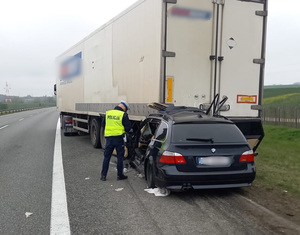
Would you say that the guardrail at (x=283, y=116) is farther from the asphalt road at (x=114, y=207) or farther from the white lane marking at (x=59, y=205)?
the white lane marking at (x=59, y=205)

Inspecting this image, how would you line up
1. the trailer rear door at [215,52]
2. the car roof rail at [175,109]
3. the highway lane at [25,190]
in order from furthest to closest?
the trailer rear door at [215,52] → the car roof rail at [175,109] → the highway lane at [25,190]

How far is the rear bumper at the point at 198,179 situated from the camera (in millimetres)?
5047

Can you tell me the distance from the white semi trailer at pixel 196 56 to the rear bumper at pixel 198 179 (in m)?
2.10

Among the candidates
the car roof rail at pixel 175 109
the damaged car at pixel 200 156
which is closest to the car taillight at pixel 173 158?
the damaged car at pixel 200 156

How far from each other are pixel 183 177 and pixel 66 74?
36.9 ft

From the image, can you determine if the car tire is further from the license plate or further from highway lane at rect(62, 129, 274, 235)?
the license plate

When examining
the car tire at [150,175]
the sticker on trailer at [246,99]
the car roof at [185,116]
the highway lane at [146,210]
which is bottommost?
the highway lane at [146,210]

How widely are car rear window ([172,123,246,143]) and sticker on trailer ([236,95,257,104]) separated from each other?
2.11m

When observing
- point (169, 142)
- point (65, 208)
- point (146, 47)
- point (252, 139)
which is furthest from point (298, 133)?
point (65, 208)

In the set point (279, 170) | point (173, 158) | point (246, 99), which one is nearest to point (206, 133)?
point (173, 158)

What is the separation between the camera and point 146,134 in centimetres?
688

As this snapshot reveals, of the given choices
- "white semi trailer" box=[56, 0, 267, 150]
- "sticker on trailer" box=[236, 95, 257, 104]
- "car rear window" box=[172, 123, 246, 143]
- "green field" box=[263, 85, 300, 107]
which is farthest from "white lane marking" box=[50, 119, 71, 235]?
"green field" box=[263, 85, 300, 107]

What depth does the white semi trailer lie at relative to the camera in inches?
266

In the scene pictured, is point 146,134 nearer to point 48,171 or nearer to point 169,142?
point 169,142
